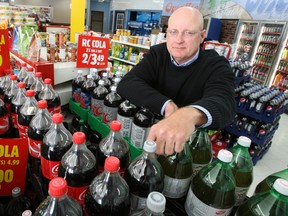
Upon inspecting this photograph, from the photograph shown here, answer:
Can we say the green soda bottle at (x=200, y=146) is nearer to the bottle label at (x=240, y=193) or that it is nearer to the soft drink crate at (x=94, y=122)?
the bottle label at (x=240, y=193)

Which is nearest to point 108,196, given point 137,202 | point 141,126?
point 137,202

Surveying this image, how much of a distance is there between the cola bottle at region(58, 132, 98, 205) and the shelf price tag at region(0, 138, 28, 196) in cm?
24

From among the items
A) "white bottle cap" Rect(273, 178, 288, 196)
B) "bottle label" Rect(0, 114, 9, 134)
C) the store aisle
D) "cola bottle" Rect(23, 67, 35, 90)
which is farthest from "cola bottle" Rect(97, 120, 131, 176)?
the store aisle

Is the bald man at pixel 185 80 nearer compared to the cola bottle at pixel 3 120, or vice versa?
the bald man at pixel 185 80

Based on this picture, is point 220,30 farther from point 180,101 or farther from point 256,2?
point 180,101

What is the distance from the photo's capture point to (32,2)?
10.9 meters

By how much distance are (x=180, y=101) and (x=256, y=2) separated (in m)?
6.26

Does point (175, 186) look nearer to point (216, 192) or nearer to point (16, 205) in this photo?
point (216, 192)

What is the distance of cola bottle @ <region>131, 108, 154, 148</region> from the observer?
3.65 feet

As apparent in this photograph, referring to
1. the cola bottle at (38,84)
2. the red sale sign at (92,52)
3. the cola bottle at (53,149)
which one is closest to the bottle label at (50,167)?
the cola bottle at (53,149)

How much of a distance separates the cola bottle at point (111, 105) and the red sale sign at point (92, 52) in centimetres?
66

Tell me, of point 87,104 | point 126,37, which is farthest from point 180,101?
point 126,37

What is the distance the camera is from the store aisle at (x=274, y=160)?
3.09 metres

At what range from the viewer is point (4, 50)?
1.48 meters
